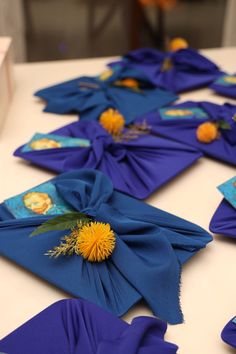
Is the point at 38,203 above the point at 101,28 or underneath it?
above

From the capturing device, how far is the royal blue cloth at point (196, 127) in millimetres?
961

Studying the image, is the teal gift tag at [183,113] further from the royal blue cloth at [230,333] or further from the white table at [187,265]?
the royal blue cloth at [230,333]

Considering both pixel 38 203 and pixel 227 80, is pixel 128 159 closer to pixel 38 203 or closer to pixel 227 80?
pixel 38 203

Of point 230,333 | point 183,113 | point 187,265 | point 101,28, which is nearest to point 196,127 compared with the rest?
point 183,113

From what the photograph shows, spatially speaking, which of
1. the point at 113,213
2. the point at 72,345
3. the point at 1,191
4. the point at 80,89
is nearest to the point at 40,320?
the point at 72,345

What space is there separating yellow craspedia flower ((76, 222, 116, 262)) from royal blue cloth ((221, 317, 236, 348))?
0.57 feet

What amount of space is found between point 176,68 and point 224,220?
0.72 m

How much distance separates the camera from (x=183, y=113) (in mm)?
1101

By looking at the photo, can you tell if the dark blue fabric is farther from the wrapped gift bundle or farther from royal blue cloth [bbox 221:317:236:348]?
the wrapped gift bundle

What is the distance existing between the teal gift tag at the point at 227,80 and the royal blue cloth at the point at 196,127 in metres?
0.19

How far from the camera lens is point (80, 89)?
1233 mm

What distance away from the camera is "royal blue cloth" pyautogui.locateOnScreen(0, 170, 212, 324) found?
600 millimetres

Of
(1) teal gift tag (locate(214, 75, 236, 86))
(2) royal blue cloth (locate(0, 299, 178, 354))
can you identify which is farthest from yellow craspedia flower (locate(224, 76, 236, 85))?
(2) royal blue cloth (locate(0, 299, 178, 354))

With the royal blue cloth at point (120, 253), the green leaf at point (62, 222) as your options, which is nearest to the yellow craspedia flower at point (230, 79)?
the royal blue cloth at point (120, 253)
